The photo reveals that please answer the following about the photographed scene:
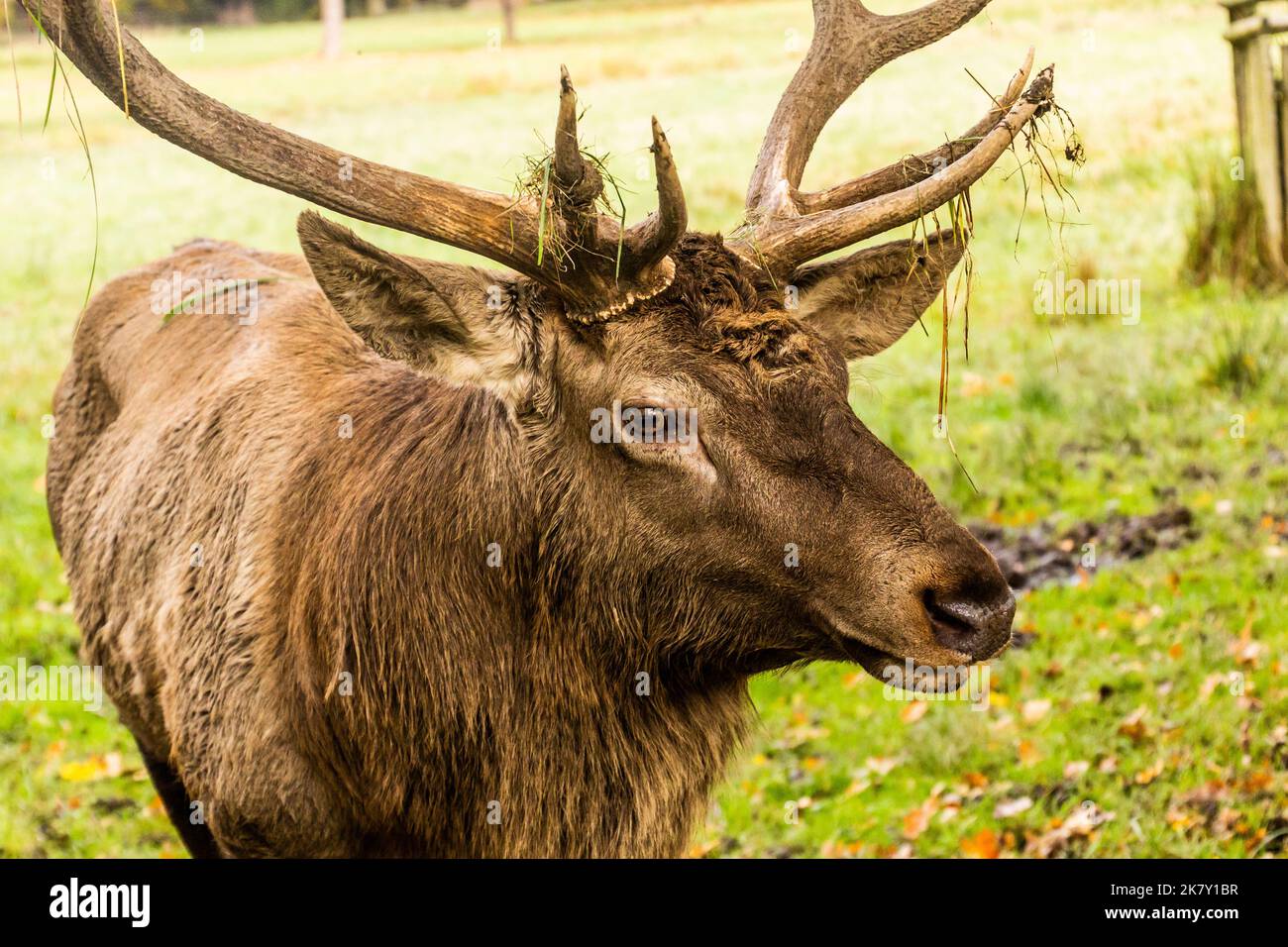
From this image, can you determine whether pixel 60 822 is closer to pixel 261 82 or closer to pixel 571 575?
pixel 571 575

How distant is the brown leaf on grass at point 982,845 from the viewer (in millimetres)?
5266

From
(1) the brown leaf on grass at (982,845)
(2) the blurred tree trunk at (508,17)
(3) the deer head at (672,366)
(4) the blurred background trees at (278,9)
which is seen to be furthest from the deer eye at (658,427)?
(4) the blurred background trees at (278,9)

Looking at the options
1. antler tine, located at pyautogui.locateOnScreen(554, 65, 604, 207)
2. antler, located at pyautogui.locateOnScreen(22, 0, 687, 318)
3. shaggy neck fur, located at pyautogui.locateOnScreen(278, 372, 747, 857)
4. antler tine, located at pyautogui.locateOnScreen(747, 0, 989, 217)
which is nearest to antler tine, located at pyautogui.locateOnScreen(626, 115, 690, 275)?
antler, located at pyautogui.locateOnScreen(22, 0, 687, 318)

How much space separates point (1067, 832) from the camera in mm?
5246

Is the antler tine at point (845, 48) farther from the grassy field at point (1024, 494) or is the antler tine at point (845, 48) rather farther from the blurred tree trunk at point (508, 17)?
the blurred tree trunk at point (508, 17)

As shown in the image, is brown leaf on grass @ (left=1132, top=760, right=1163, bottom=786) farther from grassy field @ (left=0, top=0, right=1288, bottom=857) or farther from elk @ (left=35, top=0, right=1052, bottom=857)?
elk @ (left=35, top=0, right=1052, bottom=857)

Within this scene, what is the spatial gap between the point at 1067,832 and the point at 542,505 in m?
2.73

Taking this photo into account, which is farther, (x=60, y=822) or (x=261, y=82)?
(x=261, y=82)

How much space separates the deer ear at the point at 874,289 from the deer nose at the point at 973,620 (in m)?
1.04

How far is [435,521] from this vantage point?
3.80m

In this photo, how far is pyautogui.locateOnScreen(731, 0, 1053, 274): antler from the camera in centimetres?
349

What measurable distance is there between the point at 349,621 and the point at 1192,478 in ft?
18.3

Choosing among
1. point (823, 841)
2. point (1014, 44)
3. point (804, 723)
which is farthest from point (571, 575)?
point (1014, 44)

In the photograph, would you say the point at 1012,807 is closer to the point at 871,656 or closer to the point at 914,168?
the point at 871,656
